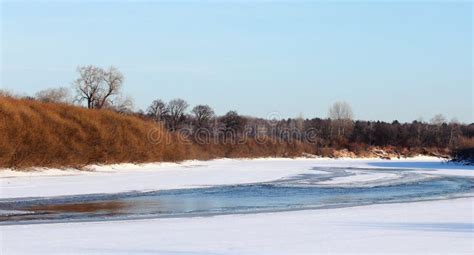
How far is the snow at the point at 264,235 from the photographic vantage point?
11.9 m

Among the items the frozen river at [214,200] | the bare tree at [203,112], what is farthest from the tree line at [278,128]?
the frozen river at [214,200]

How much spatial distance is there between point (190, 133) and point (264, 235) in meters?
72.5

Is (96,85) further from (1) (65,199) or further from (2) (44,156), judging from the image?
(1) (65,199)

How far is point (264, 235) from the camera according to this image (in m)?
13.7

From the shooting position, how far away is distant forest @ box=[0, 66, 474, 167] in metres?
47.5

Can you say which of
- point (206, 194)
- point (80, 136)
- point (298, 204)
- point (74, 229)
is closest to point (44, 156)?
point (80, 136)

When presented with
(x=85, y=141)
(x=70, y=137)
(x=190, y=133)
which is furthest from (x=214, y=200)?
(x=190, y=133)

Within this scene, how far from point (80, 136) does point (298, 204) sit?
3225cm

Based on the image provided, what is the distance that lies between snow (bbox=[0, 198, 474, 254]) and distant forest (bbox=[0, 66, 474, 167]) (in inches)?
1055

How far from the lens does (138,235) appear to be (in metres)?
13.7

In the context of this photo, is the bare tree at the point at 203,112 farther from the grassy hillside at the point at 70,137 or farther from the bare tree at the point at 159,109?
the grassy hillside at the point at 70,137

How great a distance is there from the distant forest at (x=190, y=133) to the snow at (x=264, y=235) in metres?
26.8

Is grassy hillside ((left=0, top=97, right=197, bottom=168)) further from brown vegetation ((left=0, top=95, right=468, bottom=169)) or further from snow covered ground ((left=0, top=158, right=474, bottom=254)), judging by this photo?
snow covered ground ((left=0, top=158, right=474, bottom=254))

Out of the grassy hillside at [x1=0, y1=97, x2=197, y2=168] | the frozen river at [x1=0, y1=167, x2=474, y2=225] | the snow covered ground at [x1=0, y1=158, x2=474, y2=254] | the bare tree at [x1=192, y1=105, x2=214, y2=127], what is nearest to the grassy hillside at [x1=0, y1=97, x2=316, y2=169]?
the grassy hillside at [x1=0, y1=97, x2=197, y2=168]
